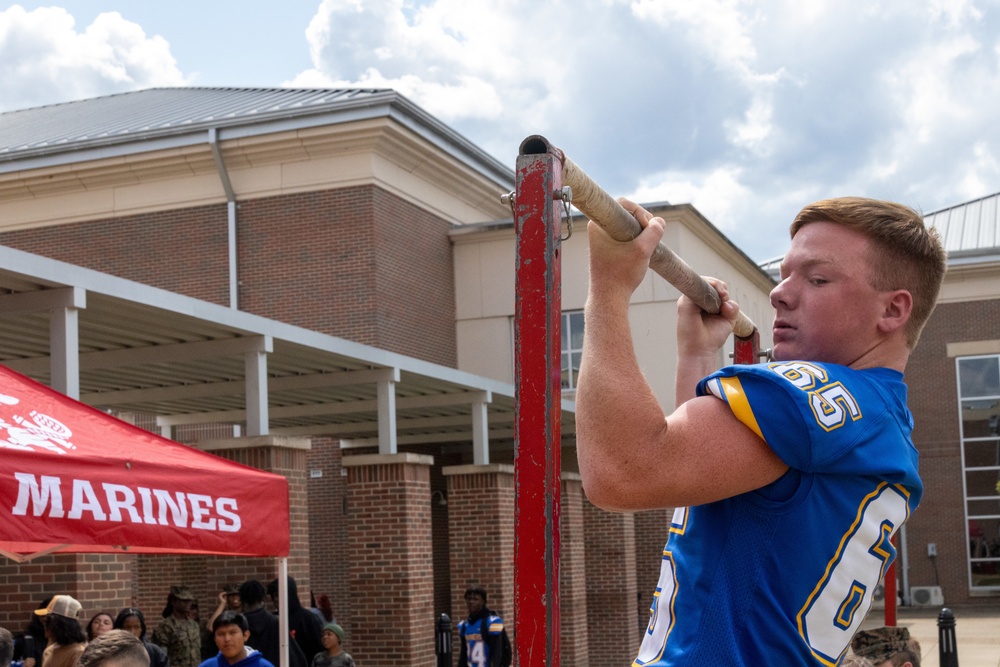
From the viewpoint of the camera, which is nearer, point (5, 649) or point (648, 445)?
point (648, 445)

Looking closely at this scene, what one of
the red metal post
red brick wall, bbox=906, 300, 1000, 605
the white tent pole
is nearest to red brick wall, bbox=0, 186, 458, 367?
the white tent pole

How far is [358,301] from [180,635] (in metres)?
12.2

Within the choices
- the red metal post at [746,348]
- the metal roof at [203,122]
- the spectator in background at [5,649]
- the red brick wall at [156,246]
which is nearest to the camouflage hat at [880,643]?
the red metal post at [746,348]

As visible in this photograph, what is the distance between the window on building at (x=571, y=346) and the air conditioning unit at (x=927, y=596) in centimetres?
2037

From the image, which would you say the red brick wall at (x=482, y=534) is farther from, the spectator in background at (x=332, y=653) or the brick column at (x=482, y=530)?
the spectator in background at (x=332, y=653)

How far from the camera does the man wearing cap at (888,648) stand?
6215mm

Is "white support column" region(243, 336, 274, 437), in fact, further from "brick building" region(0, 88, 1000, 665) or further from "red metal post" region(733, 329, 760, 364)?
"red metal post" region(733, 329, 760, 364)

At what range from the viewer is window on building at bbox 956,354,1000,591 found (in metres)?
41.6

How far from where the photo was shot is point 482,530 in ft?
62.6

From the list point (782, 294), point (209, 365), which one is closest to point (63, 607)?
point (782, 294)

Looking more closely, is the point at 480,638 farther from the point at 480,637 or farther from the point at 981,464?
the point at 981,464

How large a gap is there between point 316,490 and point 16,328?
11.9 meters

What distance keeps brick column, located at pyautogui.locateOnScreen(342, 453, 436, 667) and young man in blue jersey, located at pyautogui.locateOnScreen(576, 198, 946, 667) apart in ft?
49.2

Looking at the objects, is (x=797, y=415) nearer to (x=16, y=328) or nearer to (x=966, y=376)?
(x=16, y=328)
